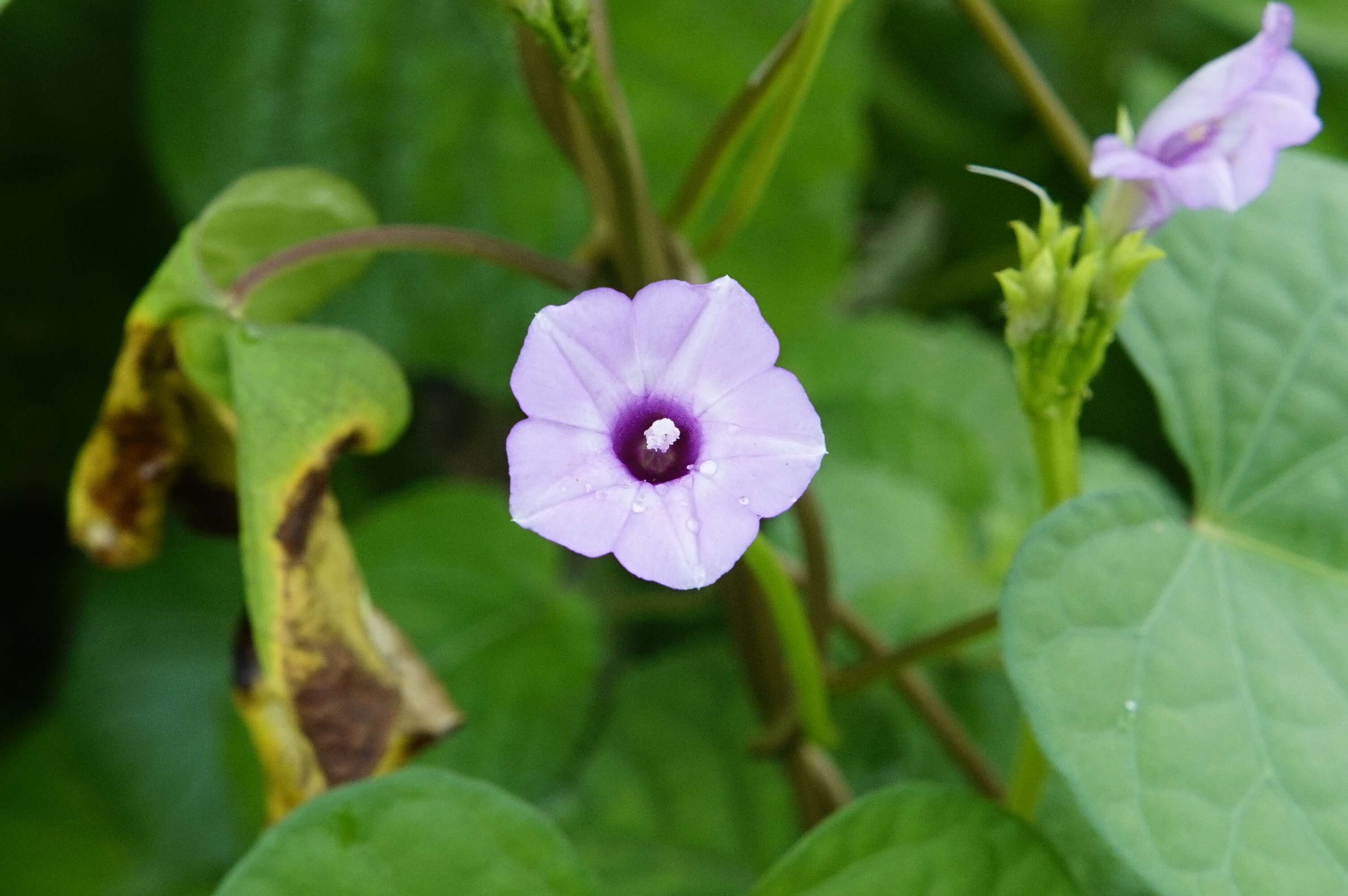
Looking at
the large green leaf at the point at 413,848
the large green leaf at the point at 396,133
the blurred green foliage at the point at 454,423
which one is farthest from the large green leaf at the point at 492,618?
the large green leaf at the point at 413,848

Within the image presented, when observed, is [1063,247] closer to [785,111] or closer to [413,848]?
[785,111]

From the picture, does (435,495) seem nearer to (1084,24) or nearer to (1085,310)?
(1085,310)

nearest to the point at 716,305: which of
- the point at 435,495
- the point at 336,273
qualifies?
the point at 336,273

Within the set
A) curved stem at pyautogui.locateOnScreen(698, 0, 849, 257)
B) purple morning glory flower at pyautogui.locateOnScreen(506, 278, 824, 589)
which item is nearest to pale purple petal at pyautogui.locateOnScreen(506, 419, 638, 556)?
purple morning glory flower at pyautogui.locateOnScreen(506, 278, 824, 589)

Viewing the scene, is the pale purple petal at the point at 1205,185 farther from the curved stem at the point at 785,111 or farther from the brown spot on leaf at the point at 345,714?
the brown spot on leaf at the point at 345,714

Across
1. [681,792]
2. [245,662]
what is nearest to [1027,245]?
[245,662]

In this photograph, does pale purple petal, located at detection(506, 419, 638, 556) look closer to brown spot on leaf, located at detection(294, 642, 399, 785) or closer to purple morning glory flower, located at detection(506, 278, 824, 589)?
purple morning glory flower, located at detection(506, 278, 824, 589)
